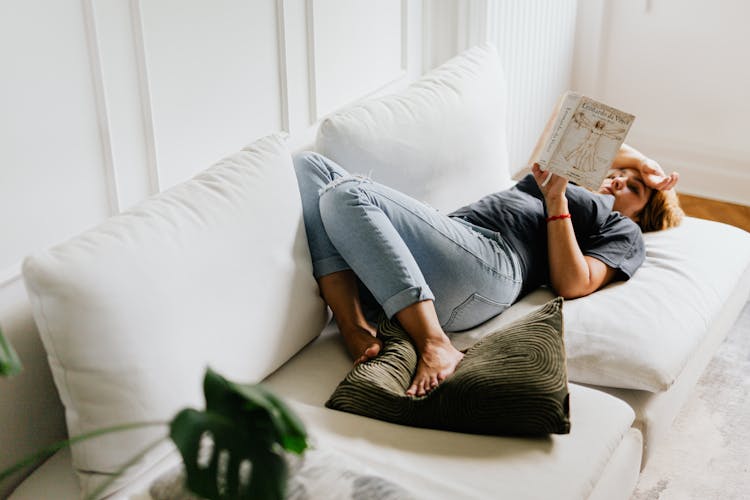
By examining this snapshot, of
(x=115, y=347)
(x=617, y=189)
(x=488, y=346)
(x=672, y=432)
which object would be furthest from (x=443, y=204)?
(x=115, y=347)

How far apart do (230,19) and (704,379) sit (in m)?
1.49

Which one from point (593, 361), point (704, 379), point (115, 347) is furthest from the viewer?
point (704, 379)

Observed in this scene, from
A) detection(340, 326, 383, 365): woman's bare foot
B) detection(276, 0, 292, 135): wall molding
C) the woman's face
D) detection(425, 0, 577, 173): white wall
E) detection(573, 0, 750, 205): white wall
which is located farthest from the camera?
detection(573, 0, 750, 205): white wall

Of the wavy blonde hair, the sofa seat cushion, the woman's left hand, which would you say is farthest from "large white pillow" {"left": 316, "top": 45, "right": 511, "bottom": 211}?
the sofa seat cushion

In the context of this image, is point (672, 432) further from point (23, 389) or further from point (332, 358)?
point (23, 389)

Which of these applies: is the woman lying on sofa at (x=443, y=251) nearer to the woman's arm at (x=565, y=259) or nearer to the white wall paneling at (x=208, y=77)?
the woman's arm at (x=565, y=259)

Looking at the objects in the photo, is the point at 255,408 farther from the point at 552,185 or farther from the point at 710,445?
the point at 710,445

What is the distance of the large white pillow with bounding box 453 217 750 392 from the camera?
75.9 inches

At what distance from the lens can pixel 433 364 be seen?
183 centimetres

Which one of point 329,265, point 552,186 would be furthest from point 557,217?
point 329,265

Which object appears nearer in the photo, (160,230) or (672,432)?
(160,230)

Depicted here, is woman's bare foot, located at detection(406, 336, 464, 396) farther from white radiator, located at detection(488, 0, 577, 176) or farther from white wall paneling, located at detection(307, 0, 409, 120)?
white radiator, located at detection(488, 0, 577, 176)

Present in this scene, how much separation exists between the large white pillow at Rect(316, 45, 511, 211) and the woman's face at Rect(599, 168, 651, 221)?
0.28 meters

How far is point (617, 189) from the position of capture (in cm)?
237
